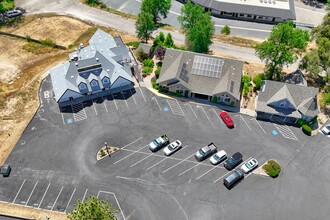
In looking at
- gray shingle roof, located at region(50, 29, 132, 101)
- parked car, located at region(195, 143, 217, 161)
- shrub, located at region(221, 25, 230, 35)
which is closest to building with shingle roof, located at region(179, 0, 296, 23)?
shrub, located at region(221, 25, 230, 35)

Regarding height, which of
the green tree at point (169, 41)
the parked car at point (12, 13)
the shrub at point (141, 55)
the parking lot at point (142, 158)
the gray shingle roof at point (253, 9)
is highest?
the gray shingle roof at point (253, 9)

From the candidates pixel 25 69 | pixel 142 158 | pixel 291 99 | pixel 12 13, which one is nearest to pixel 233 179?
pixel 142 158

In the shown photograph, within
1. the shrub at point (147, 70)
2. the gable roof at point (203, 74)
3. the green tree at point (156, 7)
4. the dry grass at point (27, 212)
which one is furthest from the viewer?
the green tree at point (156, 7)

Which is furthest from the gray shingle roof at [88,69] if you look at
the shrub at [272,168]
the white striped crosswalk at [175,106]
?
the shrub at [272,168]

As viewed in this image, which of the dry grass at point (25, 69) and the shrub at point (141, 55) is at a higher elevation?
the shrub at point (141, 55)

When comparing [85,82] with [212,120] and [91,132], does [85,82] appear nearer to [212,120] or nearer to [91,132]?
[91,132]

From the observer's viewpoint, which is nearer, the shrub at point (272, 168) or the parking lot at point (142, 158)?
the parking lot at point (142, 158)

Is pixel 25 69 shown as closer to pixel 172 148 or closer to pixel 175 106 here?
pixel 175 106

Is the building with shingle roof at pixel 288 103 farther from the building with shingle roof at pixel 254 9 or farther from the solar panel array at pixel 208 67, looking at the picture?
the building with shingle roof at pixel 254 9
